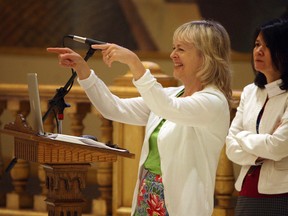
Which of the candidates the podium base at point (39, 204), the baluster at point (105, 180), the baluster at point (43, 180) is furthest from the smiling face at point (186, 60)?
the podium base at point (39, 204)

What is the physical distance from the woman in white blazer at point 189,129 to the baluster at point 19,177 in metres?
2.29

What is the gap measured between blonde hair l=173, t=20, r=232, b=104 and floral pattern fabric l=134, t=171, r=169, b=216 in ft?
1.72

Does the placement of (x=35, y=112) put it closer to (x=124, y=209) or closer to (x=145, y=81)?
(x=145, y=81)

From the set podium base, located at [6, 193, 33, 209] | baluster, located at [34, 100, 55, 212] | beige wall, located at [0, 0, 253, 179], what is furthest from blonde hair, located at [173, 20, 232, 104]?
beige wall, located at [0, 0, 253, 179]

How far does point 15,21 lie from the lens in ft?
32.4

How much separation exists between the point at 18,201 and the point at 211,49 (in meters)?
2.84

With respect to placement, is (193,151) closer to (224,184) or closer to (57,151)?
(57,151)

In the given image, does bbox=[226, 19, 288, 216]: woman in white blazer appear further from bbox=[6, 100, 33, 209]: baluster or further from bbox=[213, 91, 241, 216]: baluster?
bbox=[6, 100, 33, 209]: baluster

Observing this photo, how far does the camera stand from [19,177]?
659 cm

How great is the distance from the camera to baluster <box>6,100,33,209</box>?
6.56 metres

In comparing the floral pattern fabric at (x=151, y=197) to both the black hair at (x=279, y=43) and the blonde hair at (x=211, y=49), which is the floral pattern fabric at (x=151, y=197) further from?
the black hair at (x=279, y=43)

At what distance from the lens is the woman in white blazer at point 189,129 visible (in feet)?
13.5

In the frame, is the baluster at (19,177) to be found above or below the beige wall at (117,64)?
below

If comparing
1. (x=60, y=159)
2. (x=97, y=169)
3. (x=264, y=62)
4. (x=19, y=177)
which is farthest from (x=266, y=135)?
(x=19, y=177)
